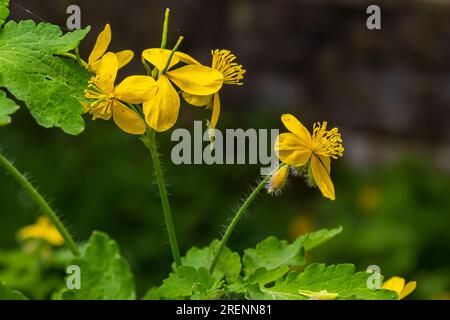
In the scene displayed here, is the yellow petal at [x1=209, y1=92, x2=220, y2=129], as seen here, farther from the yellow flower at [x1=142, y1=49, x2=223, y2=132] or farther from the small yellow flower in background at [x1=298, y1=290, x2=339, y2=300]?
the small yellow flower in background at [x1=298, y1=290, x2=339, y2=300]

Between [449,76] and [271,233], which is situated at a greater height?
[449,76]

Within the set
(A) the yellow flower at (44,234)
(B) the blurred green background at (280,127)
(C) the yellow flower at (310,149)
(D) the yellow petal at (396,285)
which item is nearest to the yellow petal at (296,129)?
(C) the yellow flower at (310,149)

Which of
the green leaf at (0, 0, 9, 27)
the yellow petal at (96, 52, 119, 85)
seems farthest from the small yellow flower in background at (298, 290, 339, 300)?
the green leaf at (0, 0, 9, 27)

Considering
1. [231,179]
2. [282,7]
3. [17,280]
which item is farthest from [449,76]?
[17,280]

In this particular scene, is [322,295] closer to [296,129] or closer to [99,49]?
[296,129]

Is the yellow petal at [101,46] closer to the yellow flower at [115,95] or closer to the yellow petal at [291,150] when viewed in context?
the yellow flower at [115,95]
